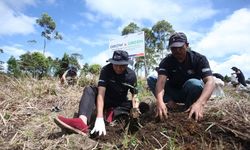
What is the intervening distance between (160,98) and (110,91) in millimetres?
912

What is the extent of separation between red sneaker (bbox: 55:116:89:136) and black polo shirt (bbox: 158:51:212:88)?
1.05 meters

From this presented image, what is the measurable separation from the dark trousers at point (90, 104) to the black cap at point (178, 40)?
1.08m

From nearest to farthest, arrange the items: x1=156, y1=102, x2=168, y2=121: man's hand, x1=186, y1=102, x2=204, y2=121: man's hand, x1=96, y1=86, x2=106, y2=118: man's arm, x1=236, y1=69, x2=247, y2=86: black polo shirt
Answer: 1. x1=186, y1=102, x2=204, y2=121: man's hand
2. x1=156, y1=102, x2=168, y2=121: man's hand
3. x1=96, y1=86, x2=106, y2=118: man's arm
4. x1=236, y1=69, x2=247, y2=86: black polo shirt

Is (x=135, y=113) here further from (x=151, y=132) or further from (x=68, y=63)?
(x=68, y=63)

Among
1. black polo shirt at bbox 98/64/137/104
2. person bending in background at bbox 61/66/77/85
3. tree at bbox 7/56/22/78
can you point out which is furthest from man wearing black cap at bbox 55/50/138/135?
tree at bbox 7/56/22/78

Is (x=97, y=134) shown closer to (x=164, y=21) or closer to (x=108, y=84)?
(x=108, y=84)

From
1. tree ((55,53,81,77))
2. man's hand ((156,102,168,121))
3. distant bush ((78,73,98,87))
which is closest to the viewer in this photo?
man's hand ((156,102,168,121))

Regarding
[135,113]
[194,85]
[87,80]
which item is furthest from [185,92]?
[87,80]

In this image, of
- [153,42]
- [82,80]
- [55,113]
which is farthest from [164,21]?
[55,113]

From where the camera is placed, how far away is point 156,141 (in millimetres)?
2947

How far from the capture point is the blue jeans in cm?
347

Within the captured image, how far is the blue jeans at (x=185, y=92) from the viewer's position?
347 cm

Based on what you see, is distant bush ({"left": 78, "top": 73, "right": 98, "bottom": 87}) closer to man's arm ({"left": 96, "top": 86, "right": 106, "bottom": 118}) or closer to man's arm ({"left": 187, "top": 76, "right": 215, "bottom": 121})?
man's arm ({"left": 96, "top": 86, "right": 106, "bottom": 118})

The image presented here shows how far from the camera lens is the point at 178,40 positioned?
3410mm
